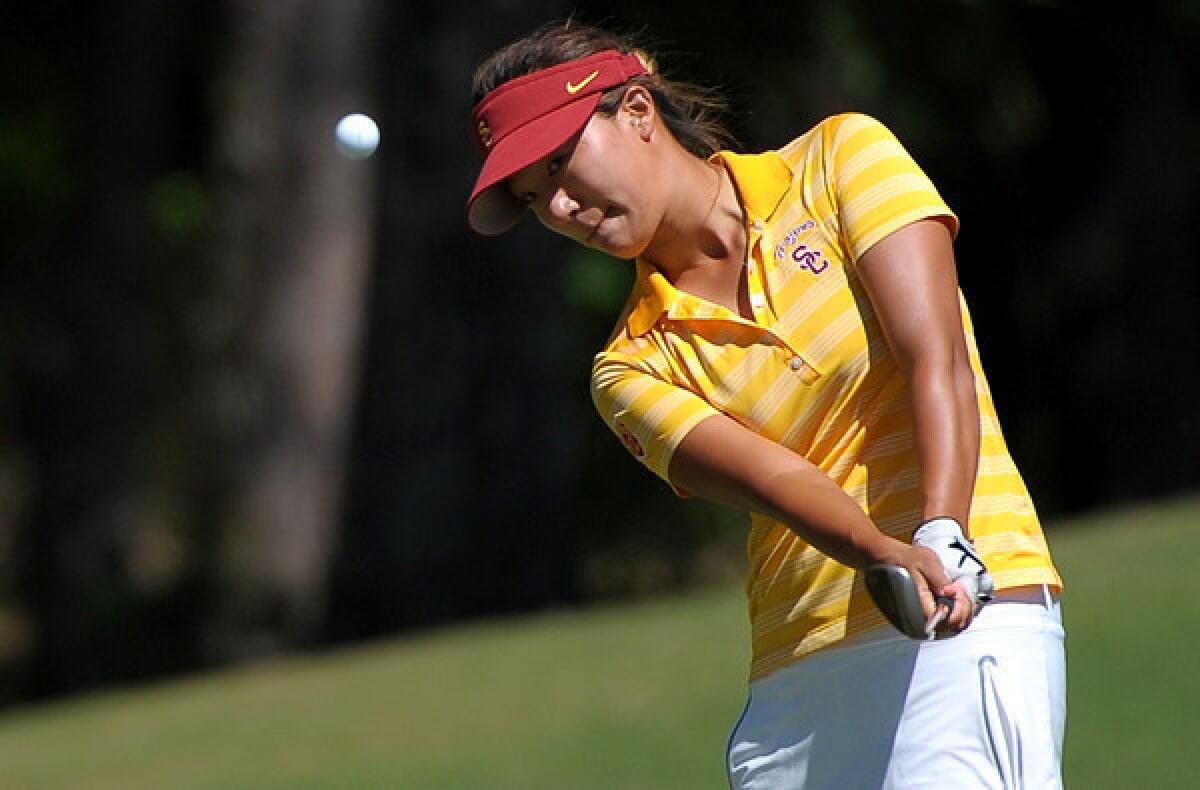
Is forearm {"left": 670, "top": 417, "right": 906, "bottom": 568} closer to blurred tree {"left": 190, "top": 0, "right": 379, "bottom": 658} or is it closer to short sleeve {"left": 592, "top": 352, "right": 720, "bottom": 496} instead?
short sleeve {"left": 592, "top": 352, "right": 720, "bottom": 496}

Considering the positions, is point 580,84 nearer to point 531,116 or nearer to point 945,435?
point 531,116

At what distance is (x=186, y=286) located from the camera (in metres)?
24.3

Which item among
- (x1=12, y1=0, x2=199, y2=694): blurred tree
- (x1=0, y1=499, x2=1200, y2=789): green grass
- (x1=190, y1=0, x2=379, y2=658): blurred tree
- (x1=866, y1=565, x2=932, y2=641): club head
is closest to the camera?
(x1=866, y1=565, x2=932, y2=641): club head

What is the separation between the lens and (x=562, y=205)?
11.4 ft

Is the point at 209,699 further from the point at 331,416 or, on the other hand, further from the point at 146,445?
the point at 146,445

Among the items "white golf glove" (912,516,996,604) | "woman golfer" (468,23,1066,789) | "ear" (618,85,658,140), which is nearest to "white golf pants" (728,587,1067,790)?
"woman golfer" (468,23,1066,789)

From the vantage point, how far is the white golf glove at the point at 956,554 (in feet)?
10.1

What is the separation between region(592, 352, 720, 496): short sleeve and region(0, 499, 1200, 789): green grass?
14.8 feet

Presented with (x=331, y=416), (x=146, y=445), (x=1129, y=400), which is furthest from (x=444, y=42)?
(x=146, y=445)

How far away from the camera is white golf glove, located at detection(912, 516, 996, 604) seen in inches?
122

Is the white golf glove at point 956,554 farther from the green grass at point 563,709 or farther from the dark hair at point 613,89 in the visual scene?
the green grass at point 563,709

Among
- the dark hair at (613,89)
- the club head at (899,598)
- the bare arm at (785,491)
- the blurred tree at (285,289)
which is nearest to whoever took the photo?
the club head at (899,598)

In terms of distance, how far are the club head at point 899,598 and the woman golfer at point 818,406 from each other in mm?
29

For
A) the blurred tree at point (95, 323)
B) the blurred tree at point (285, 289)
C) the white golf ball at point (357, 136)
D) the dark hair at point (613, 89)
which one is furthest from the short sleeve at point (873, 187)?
the blurred tree at point (95, 323)
